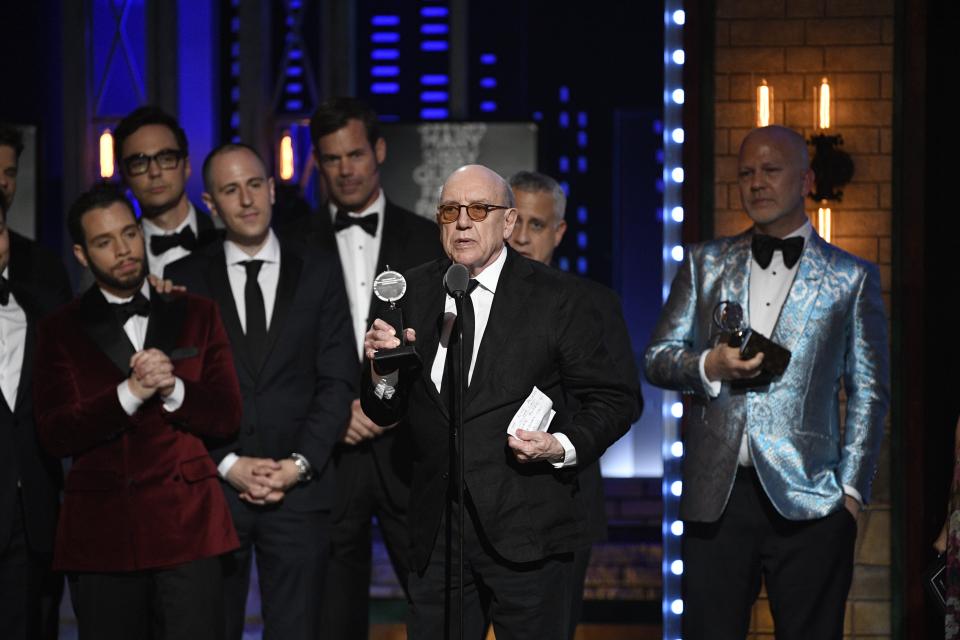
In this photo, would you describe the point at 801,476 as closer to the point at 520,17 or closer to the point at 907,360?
the point at 907,360

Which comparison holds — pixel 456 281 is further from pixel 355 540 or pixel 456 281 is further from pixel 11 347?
pixel 11 347

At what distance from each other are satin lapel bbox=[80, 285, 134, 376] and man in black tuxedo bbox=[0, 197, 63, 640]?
0.39m

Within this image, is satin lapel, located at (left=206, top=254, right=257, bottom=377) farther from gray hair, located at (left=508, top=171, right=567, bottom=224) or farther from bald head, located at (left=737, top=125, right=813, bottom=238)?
bald head, located at (left=737, top=125, right=813, bottom=238)

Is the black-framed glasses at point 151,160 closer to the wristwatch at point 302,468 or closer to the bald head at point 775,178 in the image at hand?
the wristwatch at point 302,468

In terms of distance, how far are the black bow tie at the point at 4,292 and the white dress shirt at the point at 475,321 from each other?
1502mm

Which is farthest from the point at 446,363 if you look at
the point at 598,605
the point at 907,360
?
the point at 598,605

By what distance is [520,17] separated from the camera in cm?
898

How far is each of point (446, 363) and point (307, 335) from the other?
1061 mm

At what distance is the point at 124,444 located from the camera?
3814mm

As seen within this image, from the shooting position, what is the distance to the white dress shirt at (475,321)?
3.31 meters

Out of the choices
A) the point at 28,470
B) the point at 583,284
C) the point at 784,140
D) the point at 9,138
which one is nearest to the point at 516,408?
the point at 583,284

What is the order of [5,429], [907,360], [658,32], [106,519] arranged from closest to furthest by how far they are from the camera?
[106,519] → [5,429] → [907,360] → [658,32]

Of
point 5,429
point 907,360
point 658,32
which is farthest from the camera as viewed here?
point 658,32

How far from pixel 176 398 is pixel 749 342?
5.58 ft
